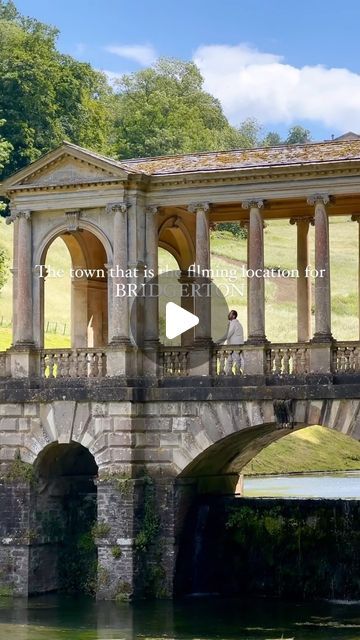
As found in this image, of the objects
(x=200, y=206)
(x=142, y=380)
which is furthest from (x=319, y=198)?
(x=142, y=380)

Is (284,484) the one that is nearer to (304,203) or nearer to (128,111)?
(304,203)

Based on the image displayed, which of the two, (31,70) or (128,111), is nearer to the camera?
(31,70)

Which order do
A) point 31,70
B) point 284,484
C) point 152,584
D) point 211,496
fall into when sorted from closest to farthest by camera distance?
point 152,584
point 211,496
point 284,484
point 31,70

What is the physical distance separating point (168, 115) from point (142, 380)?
87.7 m

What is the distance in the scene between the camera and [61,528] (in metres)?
37.6

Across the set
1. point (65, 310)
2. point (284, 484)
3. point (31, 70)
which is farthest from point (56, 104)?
point (284, 484)

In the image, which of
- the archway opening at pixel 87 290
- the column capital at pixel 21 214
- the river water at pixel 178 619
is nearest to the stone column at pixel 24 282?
the column capital at pixel 21 214

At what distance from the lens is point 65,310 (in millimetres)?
74625

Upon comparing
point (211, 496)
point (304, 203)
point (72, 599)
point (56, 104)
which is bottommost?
point (72, 599)

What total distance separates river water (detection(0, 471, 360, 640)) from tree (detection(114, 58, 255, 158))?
7577 cm

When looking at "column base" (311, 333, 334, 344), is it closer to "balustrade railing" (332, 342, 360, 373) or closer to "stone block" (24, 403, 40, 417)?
"balustrade railing" (332, 342, 360, 373)

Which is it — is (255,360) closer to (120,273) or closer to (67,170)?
(120,273)

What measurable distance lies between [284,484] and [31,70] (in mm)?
47744

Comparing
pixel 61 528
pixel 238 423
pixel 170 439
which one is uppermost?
pixel 238 423
